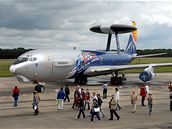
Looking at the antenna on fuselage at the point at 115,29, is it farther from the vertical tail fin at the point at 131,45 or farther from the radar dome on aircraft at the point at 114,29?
the vertical tail fin at the point at 131,45

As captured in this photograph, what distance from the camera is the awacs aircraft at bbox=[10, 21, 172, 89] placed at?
103 ft

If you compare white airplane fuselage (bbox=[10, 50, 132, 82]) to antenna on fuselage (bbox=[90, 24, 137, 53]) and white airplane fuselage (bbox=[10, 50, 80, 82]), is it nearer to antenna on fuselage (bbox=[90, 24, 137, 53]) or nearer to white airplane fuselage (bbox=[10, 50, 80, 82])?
white airplane fuselage (bbox=[10, 50, 80, 82])

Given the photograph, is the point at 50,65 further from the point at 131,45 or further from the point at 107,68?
the point at 131,45

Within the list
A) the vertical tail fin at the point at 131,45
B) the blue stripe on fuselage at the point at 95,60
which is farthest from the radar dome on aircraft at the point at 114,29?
the vertical tail fin at the point at 131,45

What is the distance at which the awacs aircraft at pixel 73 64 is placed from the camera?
31.5 meters

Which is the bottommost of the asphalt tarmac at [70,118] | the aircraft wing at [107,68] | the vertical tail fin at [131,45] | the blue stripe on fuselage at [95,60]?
the asphalt tarmac at [70,118]

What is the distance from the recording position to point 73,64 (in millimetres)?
36719

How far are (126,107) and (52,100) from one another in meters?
6.91

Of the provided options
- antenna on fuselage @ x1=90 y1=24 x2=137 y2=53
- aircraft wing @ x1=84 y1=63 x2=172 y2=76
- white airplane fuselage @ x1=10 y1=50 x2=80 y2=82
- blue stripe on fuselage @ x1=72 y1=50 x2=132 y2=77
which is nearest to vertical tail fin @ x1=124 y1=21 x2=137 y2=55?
antenna on fuselage @ x1=90 y1=24 x2=137 y2=53

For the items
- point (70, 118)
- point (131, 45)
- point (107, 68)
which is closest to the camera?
point (70, 118)

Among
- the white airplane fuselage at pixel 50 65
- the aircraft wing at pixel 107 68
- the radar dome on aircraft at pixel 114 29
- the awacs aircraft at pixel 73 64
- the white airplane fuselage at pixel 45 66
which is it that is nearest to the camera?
the white airplane fuselage at pixel 45 66

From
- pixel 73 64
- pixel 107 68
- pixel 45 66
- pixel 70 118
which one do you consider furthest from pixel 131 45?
pixel 70 118

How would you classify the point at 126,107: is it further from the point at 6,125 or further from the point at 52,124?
the point at 6,125

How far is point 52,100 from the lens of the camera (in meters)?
26.4
